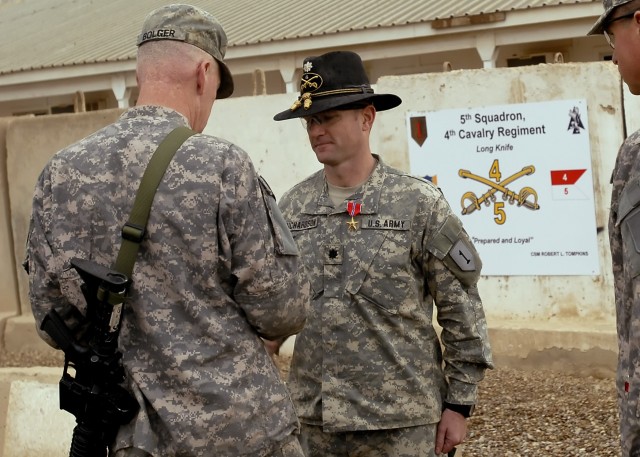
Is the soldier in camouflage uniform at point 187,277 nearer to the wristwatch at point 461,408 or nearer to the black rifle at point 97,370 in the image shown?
the black rifle at point 97,370

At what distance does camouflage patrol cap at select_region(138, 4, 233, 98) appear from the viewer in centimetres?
272

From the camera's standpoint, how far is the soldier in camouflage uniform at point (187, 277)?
254 centimetres

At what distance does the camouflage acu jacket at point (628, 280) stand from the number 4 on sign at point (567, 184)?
4.98m

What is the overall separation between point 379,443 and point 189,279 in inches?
43.9

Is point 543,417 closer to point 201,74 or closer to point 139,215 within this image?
point 201,74

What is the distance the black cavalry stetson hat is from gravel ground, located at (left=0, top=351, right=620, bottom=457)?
88.2 inches

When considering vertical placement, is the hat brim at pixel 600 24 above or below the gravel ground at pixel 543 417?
above

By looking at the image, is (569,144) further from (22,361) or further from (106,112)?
(22,361)

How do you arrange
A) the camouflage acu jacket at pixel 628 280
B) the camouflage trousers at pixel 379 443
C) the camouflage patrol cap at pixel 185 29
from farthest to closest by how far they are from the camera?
1. the camouflage trousers at pixel 379 443
2. the camouflage patrol cap at pixel 185 29
3. the camouflage acu jacket at pixel 628 280

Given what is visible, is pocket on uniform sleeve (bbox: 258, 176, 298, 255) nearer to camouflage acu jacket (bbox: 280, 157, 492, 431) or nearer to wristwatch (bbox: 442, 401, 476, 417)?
camouflage acu jacket (bbox: 280, 157, 492, 431)

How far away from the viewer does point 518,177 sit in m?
7.66

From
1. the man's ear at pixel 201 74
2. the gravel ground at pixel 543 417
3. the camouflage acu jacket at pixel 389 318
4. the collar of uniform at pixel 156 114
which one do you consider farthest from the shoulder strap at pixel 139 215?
the gravel ground at pixel 543 417

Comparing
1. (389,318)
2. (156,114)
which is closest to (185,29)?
(156,114)

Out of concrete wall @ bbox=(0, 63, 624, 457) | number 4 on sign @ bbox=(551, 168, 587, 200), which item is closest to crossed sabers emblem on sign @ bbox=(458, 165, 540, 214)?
number 4 on sign @ bbox=(551, 168, 587, 200)
